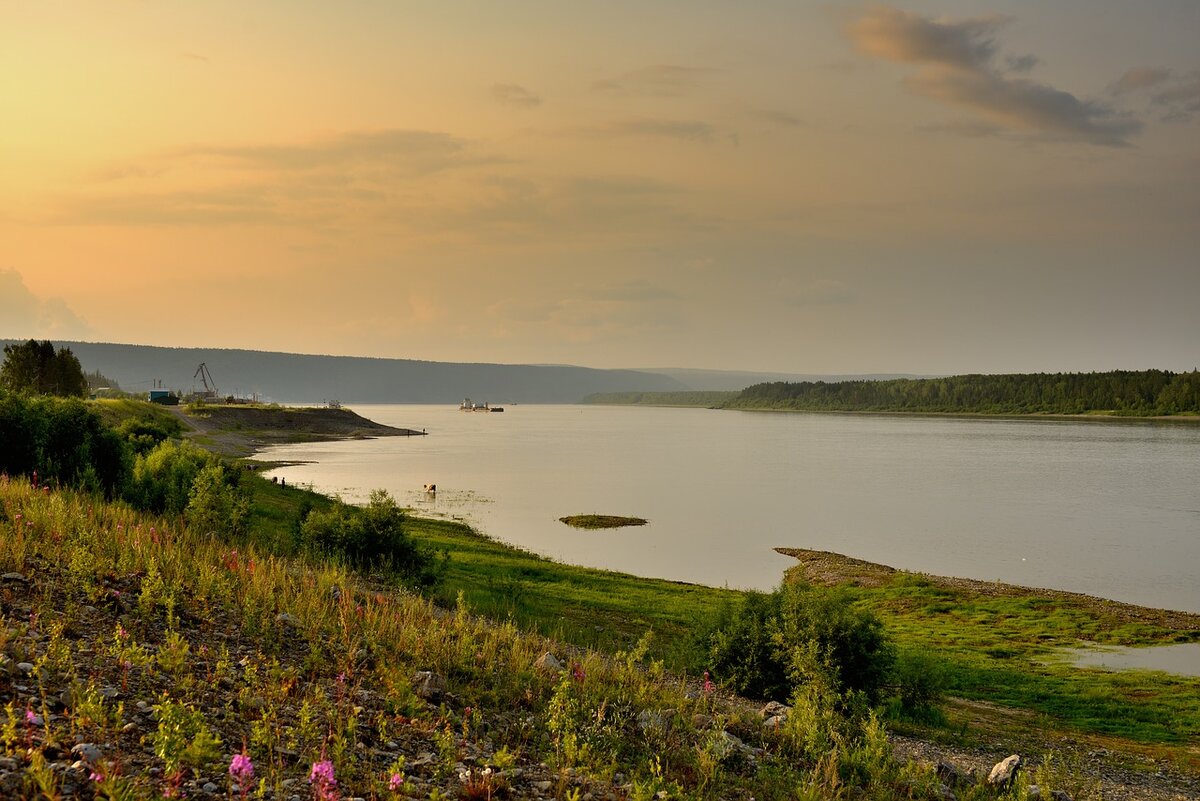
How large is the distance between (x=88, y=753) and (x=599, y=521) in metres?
51.9

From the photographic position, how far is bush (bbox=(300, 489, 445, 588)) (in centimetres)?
2283

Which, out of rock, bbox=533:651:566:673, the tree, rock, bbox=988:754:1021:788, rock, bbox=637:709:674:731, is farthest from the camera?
the tree

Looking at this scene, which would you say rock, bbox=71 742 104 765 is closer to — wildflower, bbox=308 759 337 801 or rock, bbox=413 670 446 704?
wildflower, bbox=308 759 337 801

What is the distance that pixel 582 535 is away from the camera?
174 feet

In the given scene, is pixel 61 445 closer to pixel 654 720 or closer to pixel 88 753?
pixel 88 753

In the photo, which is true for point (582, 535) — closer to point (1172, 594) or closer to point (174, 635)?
point (1172, 594)

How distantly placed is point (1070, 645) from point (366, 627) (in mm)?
26903

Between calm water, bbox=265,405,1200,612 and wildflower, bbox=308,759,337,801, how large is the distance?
115 feet

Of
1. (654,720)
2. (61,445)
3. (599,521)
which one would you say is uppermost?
(61,445)

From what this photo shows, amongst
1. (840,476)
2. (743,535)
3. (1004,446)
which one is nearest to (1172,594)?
(743,535)

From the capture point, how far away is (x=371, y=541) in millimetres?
23516

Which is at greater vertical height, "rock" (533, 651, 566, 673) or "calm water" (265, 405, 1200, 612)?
"rock" (533, 651, 566, 673)

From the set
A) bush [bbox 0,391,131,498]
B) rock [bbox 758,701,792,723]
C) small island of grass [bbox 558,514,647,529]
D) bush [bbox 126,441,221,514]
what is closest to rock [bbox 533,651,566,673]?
rock [bbox 758,701,792,723]

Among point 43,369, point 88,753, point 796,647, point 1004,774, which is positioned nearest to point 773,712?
point 796,647
